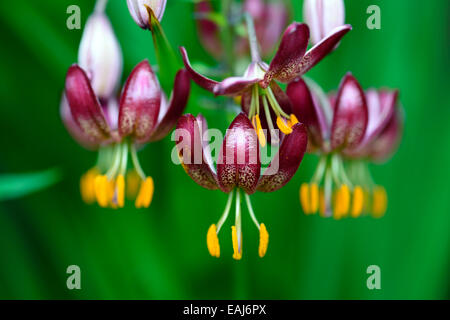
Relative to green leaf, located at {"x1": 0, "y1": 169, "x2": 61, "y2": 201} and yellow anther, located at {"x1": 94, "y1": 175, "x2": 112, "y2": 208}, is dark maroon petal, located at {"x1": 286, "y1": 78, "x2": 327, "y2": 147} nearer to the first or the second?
yellow anther, located at {"x1": 94, "y1": 175, "x2": 112, "y2": 208}

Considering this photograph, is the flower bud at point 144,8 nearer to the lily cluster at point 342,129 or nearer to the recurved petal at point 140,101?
the recurved petal at point 140,101

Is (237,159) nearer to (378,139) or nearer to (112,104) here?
(112,104)

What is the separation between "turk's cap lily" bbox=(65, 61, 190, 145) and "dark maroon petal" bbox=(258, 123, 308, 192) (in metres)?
0.19

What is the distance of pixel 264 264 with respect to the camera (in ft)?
4.84

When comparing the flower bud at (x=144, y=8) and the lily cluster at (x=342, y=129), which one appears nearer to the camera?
the flower bud at (x=144, y=8)

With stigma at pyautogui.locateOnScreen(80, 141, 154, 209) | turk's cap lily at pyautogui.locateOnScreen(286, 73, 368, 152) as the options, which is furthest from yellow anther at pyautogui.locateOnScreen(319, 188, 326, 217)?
stigma at pyautogui.locateOnScreen(80, 141, 154, 209)

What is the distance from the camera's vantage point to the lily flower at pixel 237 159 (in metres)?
0.73

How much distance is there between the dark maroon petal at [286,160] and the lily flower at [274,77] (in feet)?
0.09

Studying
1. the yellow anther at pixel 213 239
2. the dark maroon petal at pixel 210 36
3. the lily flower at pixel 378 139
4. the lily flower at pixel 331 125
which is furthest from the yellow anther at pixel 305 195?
the dark maroon petal at pixel 210 36

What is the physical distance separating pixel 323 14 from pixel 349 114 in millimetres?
179

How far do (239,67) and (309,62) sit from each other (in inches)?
22.4

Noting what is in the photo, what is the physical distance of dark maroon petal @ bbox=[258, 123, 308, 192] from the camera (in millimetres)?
762

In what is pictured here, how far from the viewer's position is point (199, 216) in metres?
1.38

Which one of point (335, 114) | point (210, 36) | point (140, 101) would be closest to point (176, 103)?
point (140, 101)
